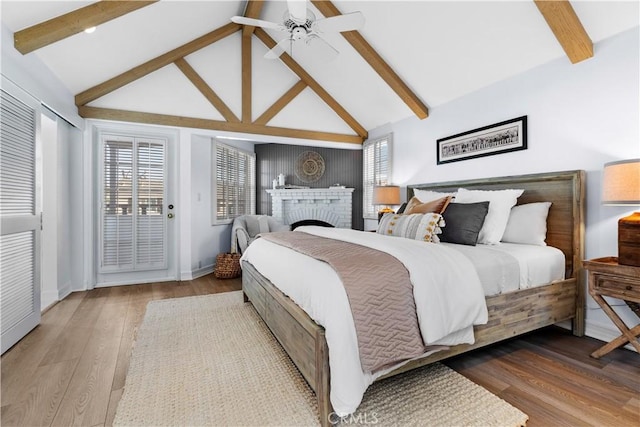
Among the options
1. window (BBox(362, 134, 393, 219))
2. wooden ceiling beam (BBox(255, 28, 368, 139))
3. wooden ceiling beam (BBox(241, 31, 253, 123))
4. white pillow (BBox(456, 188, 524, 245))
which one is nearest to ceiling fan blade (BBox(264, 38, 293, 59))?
wooden ceiling beam (BBox(241, 31, 253, 123))

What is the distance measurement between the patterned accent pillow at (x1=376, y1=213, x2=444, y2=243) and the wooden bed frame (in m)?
0.69

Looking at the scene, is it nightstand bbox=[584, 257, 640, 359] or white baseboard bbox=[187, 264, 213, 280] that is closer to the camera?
nightstand bbox=[584, 257, 640, 359]

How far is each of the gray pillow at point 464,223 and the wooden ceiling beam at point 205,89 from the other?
11.0 feet

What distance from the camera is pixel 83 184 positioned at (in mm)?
3764

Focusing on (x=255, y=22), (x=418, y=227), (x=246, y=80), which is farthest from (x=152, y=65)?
(x=418, y=227)

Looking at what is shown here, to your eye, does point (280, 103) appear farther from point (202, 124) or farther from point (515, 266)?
point (515, 266)

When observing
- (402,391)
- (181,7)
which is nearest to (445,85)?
(181,7)

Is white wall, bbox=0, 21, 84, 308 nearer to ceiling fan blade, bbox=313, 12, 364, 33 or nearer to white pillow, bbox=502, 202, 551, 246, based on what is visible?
ceiling fan blade, bbox=313, 12, 364, 33

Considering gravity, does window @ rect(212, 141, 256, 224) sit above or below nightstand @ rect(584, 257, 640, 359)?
above

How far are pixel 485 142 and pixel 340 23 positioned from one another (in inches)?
77.4

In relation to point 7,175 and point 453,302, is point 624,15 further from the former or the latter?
point 7,175

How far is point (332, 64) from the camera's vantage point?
14.1ft

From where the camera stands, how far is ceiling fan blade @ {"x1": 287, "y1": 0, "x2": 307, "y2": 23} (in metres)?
2.31

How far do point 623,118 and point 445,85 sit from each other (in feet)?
5.64
